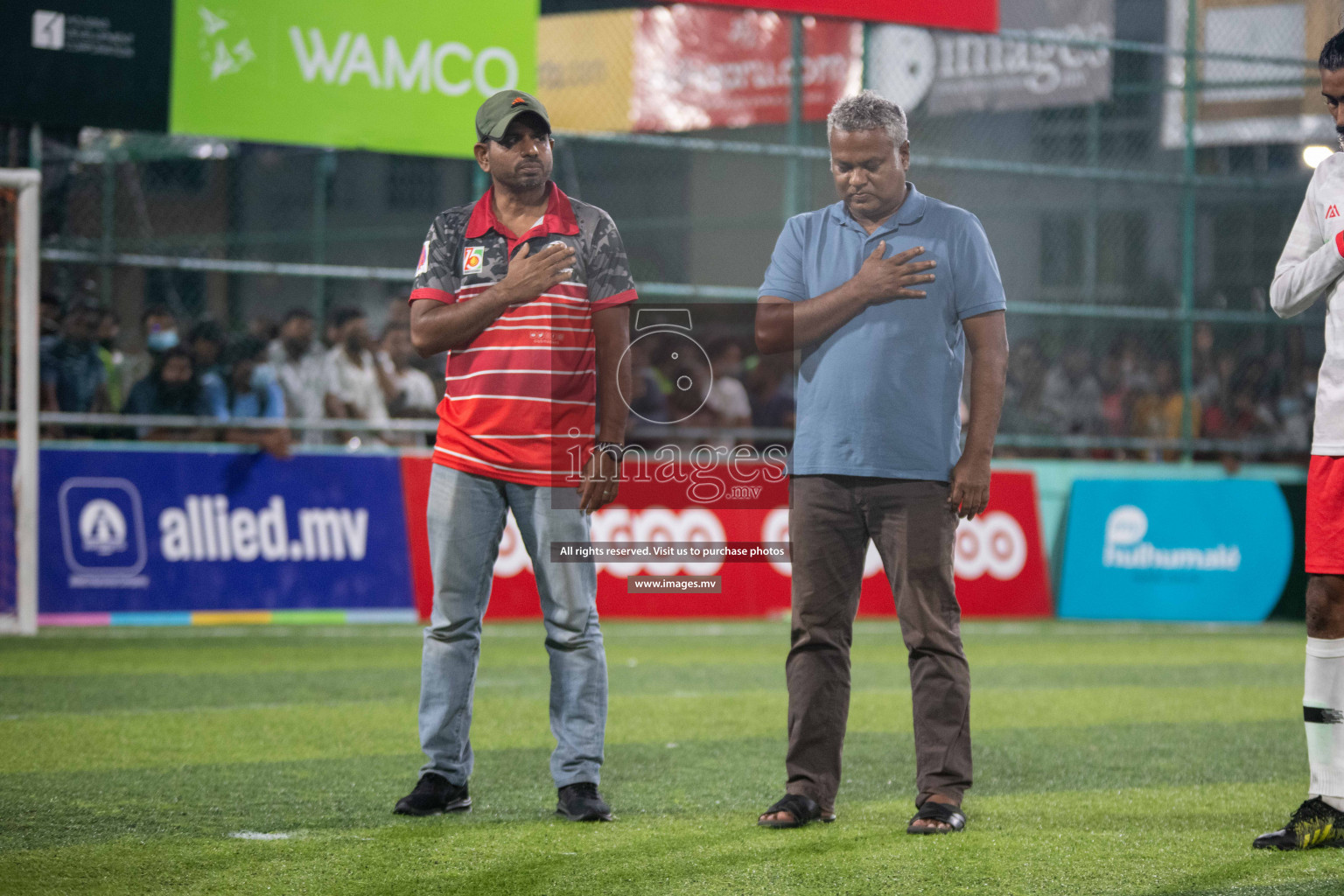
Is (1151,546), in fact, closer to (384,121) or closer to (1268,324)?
(1268,324)

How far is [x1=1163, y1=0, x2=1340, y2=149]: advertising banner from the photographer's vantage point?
15.1 meters

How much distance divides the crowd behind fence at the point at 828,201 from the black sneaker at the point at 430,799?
2.41 metres

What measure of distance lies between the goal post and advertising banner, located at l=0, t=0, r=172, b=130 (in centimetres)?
128

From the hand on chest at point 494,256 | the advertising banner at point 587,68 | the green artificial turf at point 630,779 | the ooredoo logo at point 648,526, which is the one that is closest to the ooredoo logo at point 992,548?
the ooredoo logo at point 648,526

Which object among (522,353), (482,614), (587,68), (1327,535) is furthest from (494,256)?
(587,68)

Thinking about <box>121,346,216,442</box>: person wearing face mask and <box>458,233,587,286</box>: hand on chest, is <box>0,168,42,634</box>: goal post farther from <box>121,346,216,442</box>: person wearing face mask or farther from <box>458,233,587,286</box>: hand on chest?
<box>458,233,587,286</box>: hand on chest

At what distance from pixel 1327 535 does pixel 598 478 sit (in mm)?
2103

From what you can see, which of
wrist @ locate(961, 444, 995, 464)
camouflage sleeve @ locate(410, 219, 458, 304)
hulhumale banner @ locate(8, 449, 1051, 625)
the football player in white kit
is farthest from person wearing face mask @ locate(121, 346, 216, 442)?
the football player in white kit

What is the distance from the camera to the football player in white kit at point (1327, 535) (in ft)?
14.8

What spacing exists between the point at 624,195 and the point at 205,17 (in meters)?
12.0

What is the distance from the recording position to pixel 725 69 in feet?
67.2

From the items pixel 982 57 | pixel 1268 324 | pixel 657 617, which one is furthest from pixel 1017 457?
pixel 982 57

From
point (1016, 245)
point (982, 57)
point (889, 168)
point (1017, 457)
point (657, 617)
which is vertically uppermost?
point (982, 57)

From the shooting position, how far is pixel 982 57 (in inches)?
679
